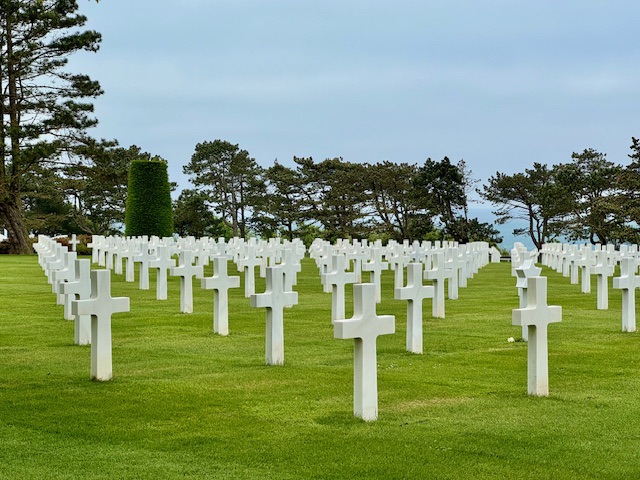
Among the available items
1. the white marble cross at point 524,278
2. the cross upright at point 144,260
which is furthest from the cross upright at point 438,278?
the cross upright at point 144,260

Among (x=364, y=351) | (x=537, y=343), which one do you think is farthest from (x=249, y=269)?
(x=364, y=351)

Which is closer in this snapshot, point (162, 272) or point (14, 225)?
point (162, 272)

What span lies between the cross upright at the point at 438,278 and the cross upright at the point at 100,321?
515 centimetres

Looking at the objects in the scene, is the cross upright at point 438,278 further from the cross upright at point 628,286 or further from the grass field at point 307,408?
the cross upright at point 628,286

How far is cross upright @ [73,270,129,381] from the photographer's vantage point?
8.37m

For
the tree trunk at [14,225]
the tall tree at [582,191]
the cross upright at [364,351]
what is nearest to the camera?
the cross upright at [364,351]

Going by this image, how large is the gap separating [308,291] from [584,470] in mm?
14466

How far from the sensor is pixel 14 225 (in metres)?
42.2

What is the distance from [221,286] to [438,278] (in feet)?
10.3

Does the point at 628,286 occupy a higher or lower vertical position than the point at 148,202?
lower

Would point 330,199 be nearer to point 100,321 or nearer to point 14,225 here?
point 14,225

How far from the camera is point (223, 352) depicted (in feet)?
34.0

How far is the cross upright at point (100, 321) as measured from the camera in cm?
837

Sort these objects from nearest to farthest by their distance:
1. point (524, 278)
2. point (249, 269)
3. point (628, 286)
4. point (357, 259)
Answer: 1. point (524, 278)
2. point (628, 286)
3. point (249, 269)
4. point (357, 259)
